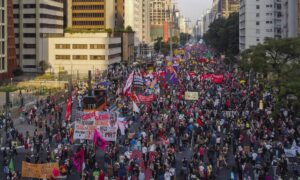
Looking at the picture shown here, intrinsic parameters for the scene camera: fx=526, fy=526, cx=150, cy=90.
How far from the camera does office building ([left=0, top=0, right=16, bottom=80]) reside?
7894cm

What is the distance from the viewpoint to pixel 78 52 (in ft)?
341

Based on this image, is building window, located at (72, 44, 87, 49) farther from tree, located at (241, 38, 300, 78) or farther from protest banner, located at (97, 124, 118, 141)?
protest banner, located at (97, 124, 118, 141)

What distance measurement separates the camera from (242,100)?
53.1 meters

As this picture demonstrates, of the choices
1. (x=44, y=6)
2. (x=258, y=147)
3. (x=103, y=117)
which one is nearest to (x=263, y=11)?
(x=44, y=6)

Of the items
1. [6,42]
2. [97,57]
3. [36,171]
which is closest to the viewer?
[36,171]

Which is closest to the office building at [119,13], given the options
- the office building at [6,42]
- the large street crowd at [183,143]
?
the office building at [6,42]

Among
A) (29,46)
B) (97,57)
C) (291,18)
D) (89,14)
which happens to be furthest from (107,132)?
(89,14)

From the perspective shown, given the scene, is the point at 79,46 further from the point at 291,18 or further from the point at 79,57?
the point at 291,18

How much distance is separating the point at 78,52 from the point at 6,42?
24.3 meters

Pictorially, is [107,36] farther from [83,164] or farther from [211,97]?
[83,164]

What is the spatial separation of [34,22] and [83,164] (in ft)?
265

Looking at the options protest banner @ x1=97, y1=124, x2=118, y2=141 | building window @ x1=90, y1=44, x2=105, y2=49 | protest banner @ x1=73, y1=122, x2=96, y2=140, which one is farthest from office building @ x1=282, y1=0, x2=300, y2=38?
protest banner @ x1=73, y1=122, x2=96, y2=140

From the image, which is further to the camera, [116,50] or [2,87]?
[116,50]

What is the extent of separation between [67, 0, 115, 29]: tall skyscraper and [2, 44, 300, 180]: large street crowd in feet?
242
